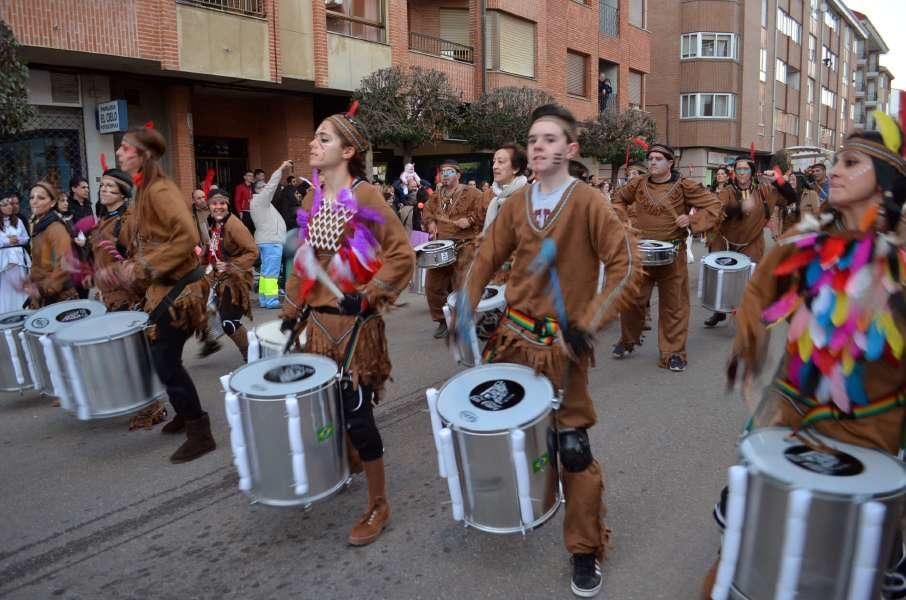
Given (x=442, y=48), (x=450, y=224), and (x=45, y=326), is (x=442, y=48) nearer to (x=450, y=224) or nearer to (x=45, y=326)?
(x=450, y=224)

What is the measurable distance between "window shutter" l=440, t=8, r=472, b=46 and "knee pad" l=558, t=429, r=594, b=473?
19.9 m

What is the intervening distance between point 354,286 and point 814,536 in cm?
218

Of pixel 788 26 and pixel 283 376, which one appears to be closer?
pixel 283 376

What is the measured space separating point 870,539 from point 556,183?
67.6 inches

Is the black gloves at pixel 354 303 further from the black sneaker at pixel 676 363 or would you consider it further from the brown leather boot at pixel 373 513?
the black sneaker at pixel 676 363

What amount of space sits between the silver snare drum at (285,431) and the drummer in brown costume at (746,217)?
6366 millimetres

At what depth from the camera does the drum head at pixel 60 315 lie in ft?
16.3

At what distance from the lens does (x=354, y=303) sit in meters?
3.31

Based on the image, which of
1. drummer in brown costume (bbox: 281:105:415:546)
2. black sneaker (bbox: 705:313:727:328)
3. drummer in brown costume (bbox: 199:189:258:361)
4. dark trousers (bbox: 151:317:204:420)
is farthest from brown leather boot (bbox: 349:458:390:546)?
black sneaker (bbox: 705:313:727:328)

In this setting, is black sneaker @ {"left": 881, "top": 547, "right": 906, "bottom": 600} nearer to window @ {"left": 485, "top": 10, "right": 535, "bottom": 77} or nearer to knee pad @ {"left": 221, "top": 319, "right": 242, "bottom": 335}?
knee pad @ {"left": 221, "top": 319, "right": 242, "bottom": 335}

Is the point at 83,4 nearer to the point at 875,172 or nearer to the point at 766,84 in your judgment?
the point at 875,172

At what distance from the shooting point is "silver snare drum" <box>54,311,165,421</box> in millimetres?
4152

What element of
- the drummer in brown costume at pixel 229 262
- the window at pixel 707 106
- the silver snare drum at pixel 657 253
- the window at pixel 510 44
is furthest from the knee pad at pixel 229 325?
the window at pixel 707 106

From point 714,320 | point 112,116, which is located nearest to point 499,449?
point 714,320
